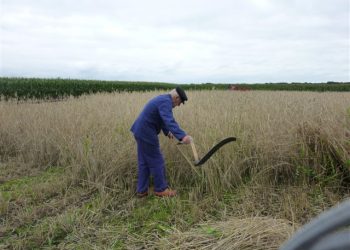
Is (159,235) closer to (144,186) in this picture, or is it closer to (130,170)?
(144,186)

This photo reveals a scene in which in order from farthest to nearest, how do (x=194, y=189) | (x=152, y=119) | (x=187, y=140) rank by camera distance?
1. (x=152, y=119)
2. (x=194, y=189)
3. (x=187, y=140)

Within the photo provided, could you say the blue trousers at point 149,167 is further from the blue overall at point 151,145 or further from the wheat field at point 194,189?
the wheat field at point 194,189

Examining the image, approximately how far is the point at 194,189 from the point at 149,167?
1.88 ft

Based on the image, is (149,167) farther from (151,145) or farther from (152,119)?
(152,119)

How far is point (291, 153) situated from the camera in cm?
367

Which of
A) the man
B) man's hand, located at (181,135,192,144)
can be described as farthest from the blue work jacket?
man's hand, located at (181,135,192,144)

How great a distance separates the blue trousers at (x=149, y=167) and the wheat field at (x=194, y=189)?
0.17m

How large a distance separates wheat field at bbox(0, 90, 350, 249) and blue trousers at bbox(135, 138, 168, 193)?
6.8 inches

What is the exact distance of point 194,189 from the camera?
11.8 feet

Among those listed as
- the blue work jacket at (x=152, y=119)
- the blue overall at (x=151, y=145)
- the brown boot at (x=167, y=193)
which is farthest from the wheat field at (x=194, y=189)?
the blue work jacket at (x=152, y=119)

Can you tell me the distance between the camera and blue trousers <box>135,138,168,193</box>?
3.65 metres

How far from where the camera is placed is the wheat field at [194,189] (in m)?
2.79

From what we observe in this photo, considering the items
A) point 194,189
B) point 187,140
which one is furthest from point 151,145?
point 194,189

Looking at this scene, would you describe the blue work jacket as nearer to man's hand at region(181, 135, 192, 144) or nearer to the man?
the man
